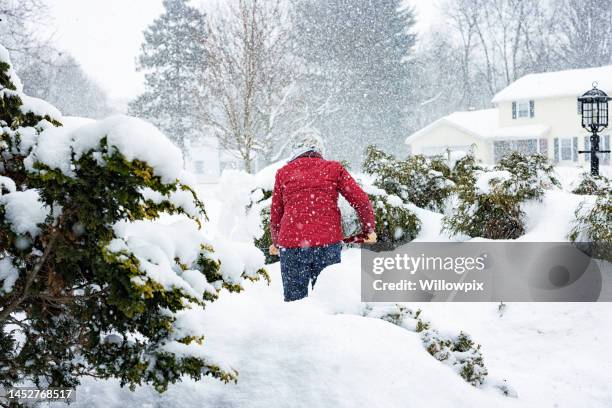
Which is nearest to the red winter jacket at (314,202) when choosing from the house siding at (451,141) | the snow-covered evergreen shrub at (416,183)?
the snow-covered evergreen shrub at (416,183)

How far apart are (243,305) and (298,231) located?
1.05 meters

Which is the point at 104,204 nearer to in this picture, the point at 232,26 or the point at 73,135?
the point at 73,135

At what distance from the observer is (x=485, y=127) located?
34531mm

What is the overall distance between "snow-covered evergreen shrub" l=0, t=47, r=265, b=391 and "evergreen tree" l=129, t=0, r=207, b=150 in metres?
35.0

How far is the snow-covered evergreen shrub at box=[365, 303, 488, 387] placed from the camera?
10.8 ft

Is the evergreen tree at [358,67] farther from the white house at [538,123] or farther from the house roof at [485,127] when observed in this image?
the white house at [538,123]

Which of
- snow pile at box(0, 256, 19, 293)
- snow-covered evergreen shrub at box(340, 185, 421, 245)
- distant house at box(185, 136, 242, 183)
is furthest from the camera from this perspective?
distant house at box(185, 136, 242, 183)

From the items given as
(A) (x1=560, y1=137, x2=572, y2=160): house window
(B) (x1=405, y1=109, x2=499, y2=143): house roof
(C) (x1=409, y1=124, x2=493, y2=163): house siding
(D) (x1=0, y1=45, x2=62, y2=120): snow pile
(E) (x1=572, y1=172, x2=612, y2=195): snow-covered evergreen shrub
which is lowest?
(E) (x1=572, y1=172, x2=612, y2=195): snow-covered evergreen shrub

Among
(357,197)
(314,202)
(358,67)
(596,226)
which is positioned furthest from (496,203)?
(358,67)

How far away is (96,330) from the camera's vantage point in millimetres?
2225

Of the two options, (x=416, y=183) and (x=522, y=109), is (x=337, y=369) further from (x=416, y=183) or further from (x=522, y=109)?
(x=522, y=109)

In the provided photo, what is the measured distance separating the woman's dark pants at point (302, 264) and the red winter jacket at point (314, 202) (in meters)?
0.06

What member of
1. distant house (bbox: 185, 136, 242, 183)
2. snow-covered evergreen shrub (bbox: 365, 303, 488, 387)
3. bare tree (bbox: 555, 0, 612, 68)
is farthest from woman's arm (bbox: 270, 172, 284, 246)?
distant house (bbox: 185, 136, 242, 183)

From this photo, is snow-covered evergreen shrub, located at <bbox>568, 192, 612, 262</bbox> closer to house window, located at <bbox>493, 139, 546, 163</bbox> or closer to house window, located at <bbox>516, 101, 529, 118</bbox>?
house window, located at <bbox>493, 139, 546, 163</bbox>
